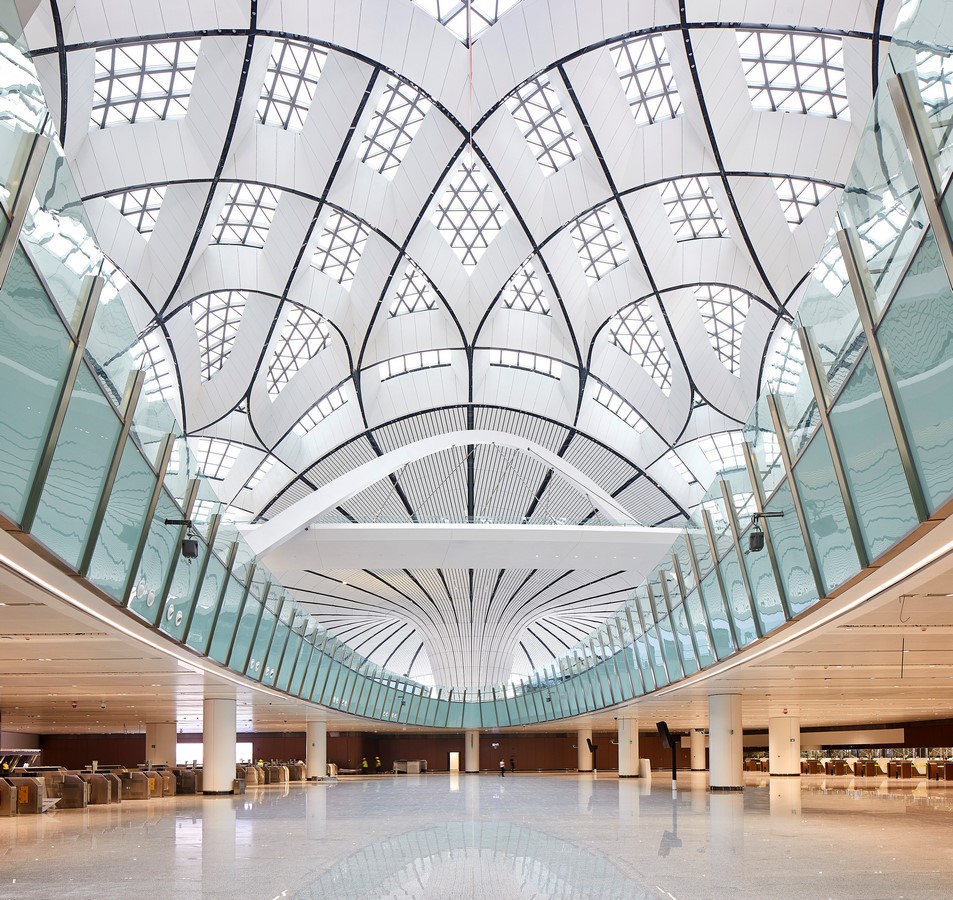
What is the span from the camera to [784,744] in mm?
43000

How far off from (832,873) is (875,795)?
18777mm

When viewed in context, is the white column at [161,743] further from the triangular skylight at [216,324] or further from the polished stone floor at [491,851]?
the polished stone floor at [491,851]

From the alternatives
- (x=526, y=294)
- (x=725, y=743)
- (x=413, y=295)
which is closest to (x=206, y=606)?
(x=725, y=743)

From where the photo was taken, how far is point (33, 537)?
962 cm

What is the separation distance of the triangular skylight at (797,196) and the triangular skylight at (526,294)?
10974mm

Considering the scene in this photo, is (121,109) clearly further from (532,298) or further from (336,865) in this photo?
(336,865)

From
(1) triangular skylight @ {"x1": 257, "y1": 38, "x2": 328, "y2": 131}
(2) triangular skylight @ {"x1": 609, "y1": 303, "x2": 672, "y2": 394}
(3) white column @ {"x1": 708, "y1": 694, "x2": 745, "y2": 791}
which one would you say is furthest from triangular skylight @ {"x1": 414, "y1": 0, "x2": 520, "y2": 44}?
(3) white column @ {"x1": 708, "y1": 694, "x2": 745, "y2": 791}

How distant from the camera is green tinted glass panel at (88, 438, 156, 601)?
12.3 meters

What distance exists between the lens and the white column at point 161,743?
4503cm

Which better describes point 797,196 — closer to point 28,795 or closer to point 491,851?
point 491,851

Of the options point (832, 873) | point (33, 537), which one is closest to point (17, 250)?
point (33, 537)

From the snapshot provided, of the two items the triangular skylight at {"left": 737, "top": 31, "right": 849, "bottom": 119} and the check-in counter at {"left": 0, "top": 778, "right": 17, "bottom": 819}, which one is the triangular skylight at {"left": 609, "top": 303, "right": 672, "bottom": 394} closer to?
the triangular skylight at {"left": 737, "top": 31, "right": 849, "bottom": 119}

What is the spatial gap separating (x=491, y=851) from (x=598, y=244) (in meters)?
31.4

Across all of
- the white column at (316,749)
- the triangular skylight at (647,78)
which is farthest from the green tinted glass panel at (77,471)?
the white column at (316,749)
